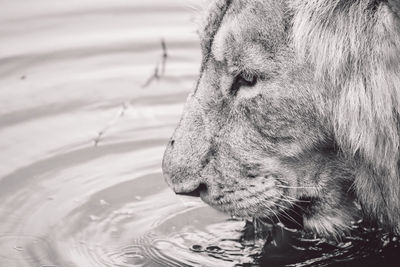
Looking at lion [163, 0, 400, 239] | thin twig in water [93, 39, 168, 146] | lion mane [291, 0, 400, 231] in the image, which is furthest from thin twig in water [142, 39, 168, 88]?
lion mane [291, 0, 400, 231]

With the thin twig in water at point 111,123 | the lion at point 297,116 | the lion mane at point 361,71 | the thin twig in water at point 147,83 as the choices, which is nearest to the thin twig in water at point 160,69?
the thin twig in water at point 147,83

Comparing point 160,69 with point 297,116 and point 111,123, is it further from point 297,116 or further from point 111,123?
point 297,116

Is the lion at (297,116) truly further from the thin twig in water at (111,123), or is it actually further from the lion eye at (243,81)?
the thin twig in water at (111,123)

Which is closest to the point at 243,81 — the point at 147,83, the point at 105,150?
the point at 105,150

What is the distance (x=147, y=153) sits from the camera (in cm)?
547

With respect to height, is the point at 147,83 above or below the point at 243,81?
below

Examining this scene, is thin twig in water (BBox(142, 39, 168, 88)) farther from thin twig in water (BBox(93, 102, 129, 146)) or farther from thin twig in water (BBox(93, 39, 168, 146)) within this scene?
thin twig in water (BBox(93, 102, 129, 146))

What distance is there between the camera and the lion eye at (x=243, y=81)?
4107 mm

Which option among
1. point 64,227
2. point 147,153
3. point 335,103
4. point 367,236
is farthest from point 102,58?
point 335,103

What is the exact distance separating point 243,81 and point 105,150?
1.59 m

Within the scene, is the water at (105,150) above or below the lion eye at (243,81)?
below

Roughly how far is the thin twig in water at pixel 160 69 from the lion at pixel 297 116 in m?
2.06

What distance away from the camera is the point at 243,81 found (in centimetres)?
416

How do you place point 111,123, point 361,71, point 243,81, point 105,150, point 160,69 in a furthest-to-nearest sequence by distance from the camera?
point 160,69 < point 111,123 < point 105,150 < point 243,81 < point 361,71
